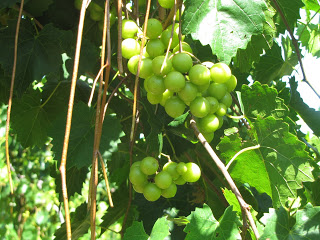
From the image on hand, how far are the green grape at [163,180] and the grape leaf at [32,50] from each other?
13.4 inches

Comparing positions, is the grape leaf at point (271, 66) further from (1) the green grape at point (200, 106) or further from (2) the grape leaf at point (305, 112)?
(1) the green grape at point (200, 106)

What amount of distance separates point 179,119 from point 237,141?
12 centimetres

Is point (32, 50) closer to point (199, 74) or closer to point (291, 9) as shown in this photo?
point (199, 74)

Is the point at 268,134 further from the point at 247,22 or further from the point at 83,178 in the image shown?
the point at 83,178

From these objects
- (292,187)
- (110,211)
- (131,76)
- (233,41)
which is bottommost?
(110,211)

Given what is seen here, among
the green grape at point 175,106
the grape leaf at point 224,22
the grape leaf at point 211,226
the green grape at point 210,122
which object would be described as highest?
the grape leaf at point 224,22

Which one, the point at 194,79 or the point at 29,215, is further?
the point at 29,215

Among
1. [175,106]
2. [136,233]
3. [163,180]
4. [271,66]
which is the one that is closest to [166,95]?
[175,106]

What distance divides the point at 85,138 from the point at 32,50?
0.24 metres

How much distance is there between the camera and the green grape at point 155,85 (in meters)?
A: 0.67

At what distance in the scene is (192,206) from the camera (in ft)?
3.34

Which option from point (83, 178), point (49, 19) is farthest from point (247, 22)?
point (83, 178)

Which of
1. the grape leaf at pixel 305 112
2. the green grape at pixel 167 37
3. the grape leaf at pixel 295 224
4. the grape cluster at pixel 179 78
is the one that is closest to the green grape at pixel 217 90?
the grape cluster at pixel 179 78

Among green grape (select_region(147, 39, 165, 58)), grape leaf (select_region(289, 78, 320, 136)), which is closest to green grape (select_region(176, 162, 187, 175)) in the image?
green grape (select_region(147, 39, 165, 58))
